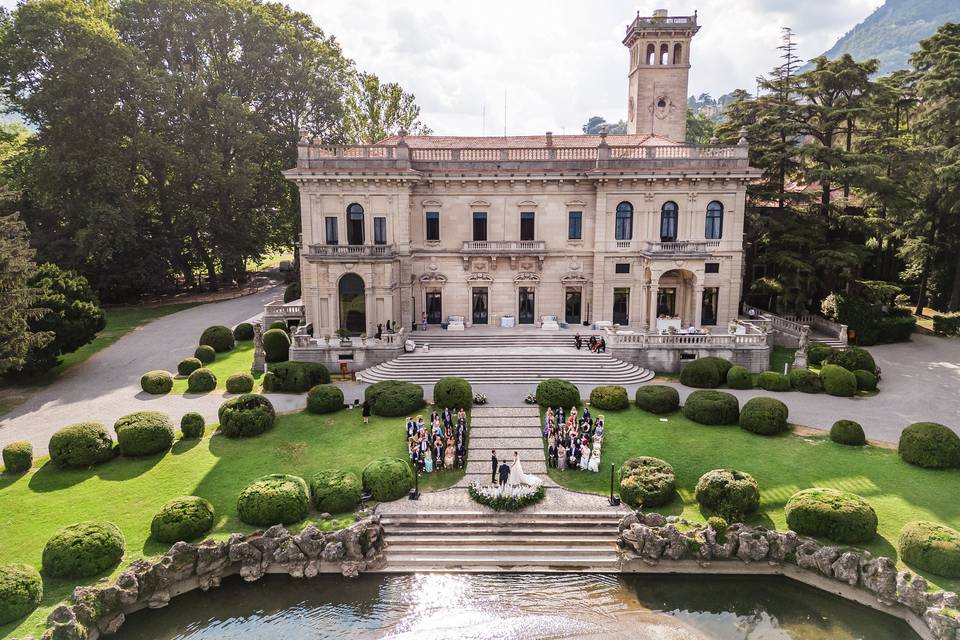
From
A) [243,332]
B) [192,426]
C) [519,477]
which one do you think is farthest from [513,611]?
[243,332]

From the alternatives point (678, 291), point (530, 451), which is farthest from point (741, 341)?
point (530, 451)

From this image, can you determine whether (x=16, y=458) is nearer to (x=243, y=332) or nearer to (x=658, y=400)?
(x=243, y=332)

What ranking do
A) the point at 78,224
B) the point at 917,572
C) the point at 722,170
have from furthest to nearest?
the point at 78,224 → the point at 722,170 → the point at 917,572

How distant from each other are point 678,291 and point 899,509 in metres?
23.2

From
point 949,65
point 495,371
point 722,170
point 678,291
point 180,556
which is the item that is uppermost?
point 949,65

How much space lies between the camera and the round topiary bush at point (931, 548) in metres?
18.6

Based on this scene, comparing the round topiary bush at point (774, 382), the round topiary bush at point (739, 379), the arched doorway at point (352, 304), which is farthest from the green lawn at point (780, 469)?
the arched doorway at point (352, 304)

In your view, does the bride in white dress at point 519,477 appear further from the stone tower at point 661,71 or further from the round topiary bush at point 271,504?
the stone tower at point 661,71

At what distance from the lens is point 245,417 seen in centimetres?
2862

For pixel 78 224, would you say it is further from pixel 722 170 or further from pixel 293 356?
pixel 722 170

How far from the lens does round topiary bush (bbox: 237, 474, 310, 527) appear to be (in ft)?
71.4

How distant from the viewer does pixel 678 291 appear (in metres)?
43.7

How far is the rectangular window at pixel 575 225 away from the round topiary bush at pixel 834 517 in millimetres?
24932

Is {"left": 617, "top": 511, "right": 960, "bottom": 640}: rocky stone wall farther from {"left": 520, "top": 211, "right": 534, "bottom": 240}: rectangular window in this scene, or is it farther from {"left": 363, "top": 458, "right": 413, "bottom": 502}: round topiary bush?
{"left": 520, "top": 211, "right": 534, "bottom": 240}: rectangular window
